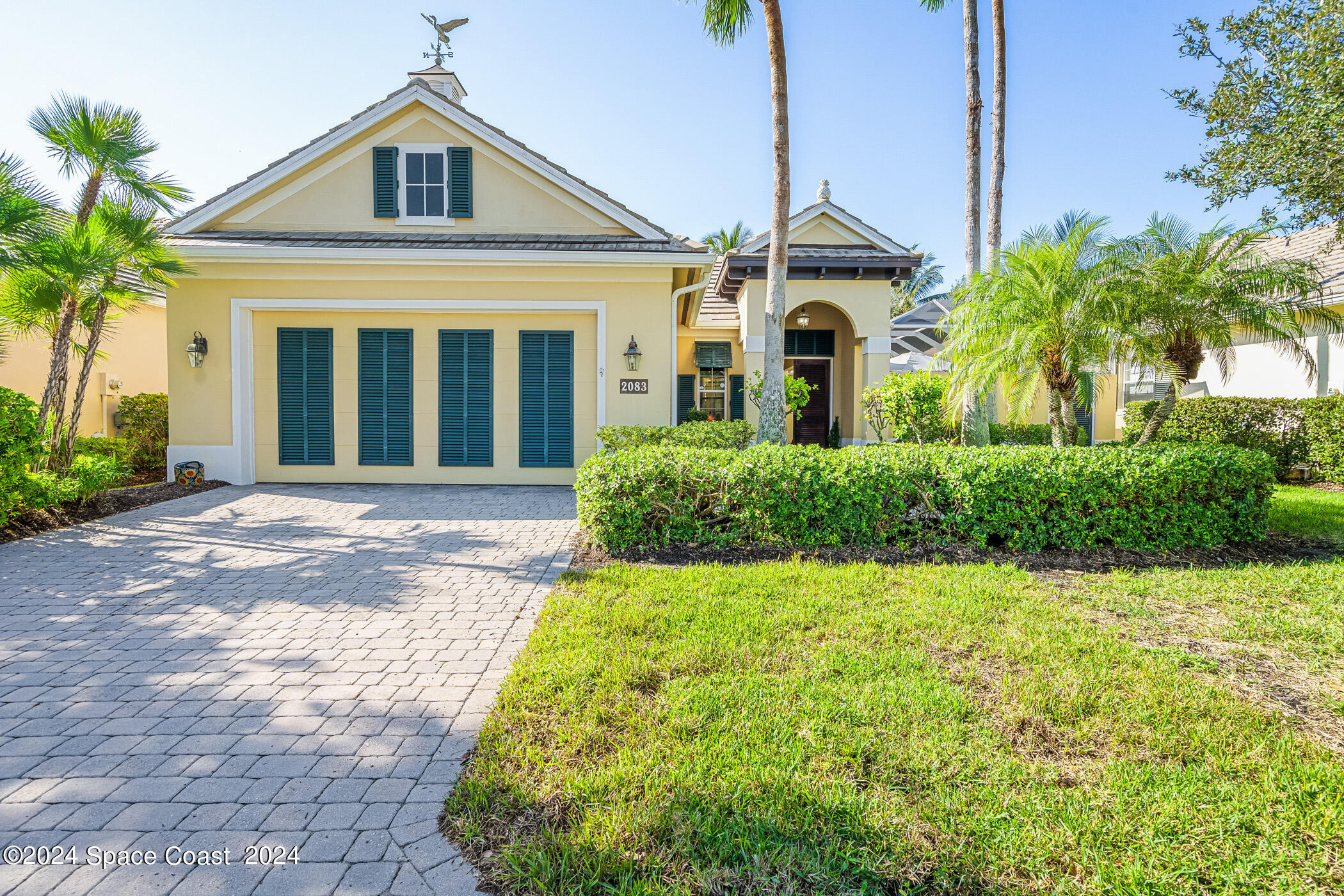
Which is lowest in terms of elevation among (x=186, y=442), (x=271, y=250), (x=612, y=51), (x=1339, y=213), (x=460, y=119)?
(x=186, y=442)

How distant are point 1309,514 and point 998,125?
7883 mm

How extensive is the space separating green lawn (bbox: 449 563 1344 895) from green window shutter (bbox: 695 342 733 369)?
36.3 feet

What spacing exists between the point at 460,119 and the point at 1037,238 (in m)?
9.66

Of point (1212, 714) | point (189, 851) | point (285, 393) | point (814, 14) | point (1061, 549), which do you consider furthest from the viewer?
point (285, 393)

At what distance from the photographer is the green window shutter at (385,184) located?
37.9 ft

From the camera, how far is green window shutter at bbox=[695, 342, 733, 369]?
15.2 m

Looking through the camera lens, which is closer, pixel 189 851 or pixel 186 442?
pixel 189 851

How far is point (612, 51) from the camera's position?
35.9ft

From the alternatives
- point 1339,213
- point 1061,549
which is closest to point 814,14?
point 1339,213

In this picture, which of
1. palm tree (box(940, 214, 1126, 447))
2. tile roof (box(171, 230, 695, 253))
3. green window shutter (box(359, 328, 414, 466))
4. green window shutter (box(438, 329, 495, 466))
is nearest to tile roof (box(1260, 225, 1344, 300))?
palm tree (box(940, 214, 1126, 447))

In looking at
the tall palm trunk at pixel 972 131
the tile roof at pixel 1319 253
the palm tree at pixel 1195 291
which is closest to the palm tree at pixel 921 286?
the tile roof at pixel 1319 253

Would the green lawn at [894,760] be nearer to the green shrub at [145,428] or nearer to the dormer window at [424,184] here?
the dormer window at [424,184]

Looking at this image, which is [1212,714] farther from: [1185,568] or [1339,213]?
[1339,213]

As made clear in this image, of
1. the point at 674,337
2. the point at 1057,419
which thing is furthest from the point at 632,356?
the point at 1057,419
